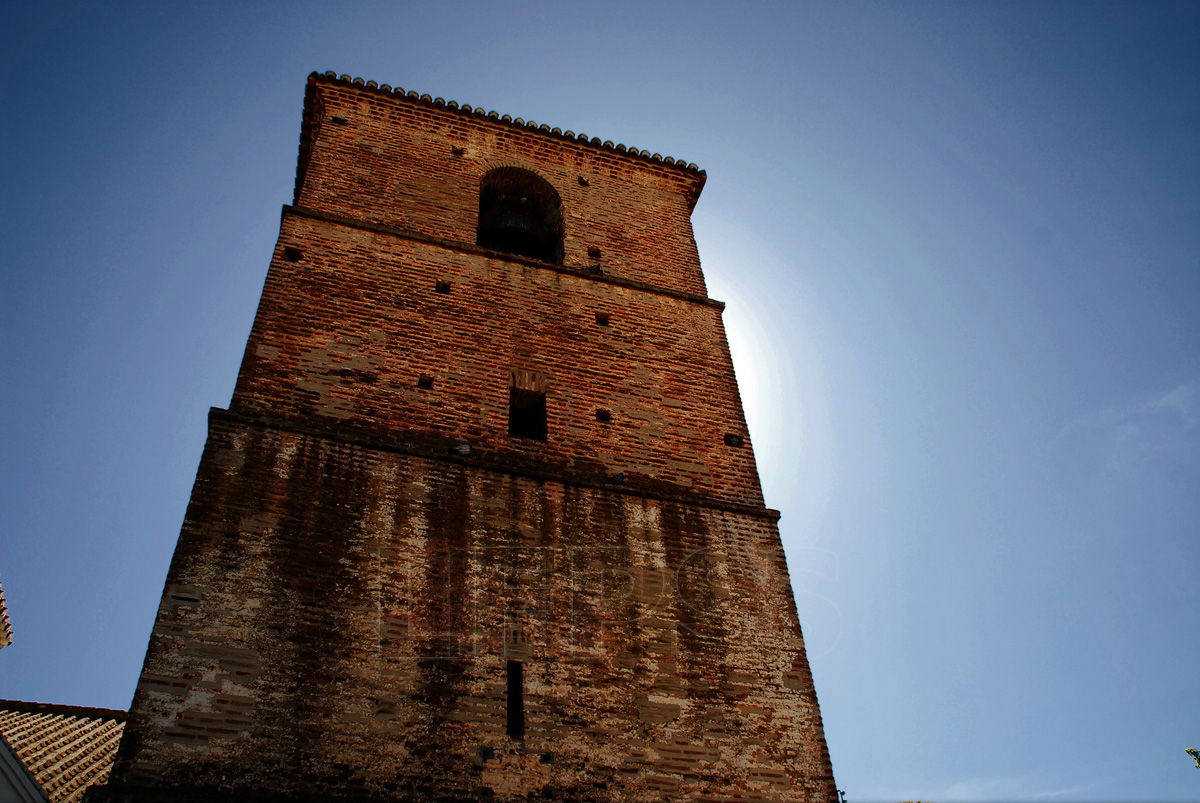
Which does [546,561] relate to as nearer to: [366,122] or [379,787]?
[379,787]

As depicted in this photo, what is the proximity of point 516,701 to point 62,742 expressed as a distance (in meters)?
6.63

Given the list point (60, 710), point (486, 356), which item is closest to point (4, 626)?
point (60, 710)

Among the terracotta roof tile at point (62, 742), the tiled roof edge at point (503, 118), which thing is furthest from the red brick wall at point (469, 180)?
the terracotta roof tile at point (62, 742)

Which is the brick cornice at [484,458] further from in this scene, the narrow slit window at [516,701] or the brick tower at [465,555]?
the narrow slit window at [516,701]

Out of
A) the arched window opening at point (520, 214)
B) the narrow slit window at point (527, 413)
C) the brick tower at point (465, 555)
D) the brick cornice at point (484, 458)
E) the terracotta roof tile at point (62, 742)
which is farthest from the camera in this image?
the arched window opening at point (520, 214)

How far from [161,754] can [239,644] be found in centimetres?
71

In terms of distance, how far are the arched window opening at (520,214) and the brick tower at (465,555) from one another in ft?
2.87

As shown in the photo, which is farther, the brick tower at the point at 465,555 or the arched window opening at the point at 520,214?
the arched window opening at the point at 520,214

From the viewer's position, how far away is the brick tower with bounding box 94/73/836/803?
15.5 ft

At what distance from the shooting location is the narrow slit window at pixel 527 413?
7.50m

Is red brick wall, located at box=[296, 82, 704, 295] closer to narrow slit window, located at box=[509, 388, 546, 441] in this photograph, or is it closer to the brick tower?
the brick tower

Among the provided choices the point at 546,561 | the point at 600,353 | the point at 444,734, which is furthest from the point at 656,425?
the point at 444,734

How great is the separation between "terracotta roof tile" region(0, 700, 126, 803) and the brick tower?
9.08ft

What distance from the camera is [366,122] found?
10.5 metres
